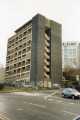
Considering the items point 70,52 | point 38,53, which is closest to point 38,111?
point 38,53

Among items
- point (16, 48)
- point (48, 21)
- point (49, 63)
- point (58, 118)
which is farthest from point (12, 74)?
point (58, 118)

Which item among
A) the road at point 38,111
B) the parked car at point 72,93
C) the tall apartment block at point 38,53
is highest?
the tall apartment block at point 38,53

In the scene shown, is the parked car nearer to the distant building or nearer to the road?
the road

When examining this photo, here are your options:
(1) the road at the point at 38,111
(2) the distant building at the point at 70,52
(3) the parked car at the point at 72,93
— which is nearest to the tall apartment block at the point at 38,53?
(2) the distant building at the point at 70,52

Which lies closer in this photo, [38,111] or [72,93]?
[38,111]

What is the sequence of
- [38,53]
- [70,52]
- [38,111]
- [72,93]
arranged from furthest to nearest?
[70,52] → [38,53] → [72,93] → [38,111]

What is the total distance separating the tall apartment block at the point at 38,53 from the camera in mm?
98375

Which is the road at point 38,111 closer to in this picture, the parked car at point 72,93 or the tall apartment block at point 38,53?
the parked car at point 72,93

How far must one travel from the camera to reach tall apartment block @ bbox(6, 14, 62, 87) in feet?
323

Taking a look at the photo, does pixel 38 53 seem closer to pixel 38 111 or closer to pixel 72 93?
pixel 72 93

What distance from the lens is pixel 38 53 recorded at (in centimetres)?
9912

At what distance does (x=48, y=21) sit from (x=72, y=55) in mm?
42729

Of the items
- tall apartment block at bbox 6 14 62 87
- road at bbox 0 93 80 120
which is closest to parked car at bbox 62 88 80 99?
road at bbox 0 93 80 120

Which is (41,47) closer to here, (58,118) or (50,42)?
(50,42)
